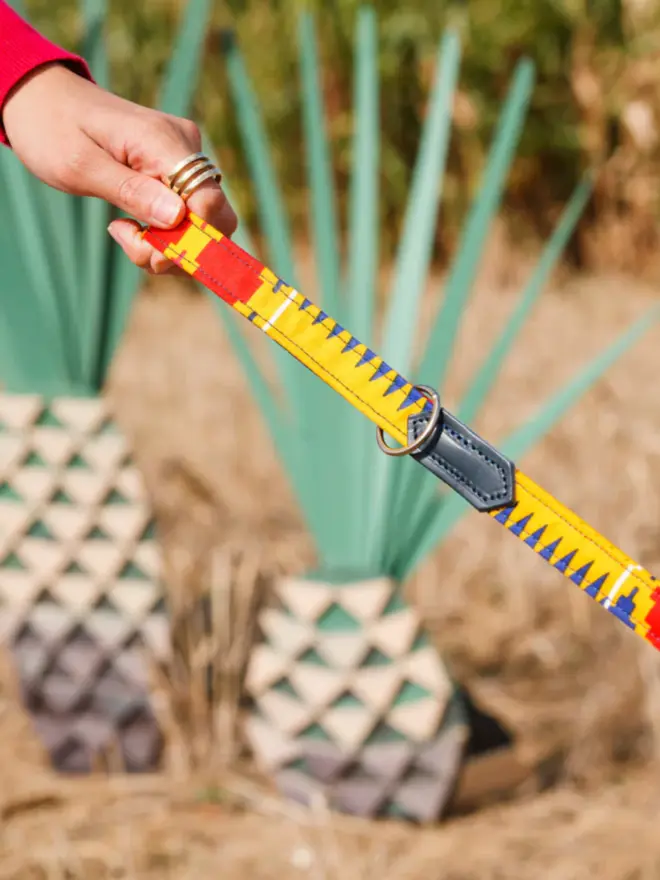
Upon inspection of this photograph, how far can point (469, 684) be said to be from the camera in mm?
1534

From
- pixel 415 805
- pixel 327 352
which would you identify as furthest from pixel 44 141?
pixel 415 805

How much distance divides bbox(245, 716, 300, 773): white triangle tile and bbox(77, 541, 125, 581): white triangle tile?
0.22m

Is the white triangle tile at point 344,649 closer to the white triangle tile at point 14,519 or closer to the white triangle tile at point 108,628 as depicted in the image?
the white triangle tile at point 108,628

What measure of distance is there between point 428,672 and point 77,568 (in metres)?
0.42

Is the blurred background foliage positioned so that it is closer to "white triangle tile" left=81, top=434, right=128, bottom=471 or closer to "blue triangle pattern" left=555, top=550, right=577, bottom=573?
"white triangle tile" left=81, top=434, right=128, bottom=471

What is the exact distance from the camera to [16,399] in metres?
1.29

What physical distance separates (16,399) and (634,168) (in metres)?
3.04

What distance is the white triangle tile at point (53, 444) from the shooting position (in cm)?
129

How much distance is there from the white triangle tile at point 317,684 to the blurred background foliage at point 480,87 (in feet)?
9.30

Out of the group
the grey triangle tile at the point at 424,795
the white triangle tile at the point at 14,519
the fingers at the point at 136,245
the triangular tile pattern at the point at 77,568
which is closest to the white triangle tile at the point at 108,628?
the triangular tile pattern at the point at 77,568

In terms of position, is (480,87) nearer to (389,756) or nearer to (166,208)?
(389,756)

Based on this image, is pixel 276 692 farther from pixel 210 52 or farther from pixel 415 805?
pixel 210 52

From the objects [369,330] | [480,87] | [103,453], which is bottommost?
[103,453]

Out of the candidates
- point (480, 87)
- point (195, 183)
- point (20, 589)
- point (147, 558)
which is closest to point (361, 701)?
point (147, 558)
